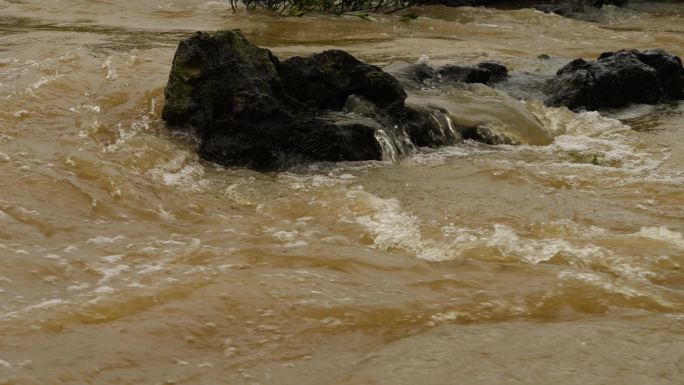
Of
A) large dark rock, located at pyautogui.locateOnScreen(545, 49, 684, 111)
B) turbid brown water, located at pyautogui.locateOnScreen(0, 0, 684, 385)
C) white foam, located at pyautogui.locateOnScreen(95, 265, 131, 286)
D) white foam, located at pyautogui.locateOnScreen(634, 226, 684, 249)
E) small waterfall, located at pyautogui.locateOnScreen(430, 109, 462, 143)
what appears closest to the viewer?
turbid brown water, located at pyautogui.locateOnScreen(0, 0, 684, 385)

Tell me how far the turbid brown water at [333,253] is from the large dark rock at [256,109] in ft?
0.70

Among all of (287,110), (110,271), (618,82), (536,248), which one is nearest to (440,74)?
(618,82)

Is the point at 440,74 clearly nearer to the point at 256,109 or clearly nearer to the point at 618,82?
the point at 618,82

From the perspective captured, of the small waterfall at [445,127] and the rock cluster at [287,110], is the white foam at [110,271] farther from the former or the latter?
the small waterfall at [445,127]

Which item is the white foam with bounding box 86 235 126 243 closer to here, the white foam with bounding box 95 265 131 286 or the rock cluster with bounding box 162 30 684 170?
the white foam with bounding box 95 265 131 286

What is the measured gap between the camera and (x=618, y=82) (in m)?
9.25

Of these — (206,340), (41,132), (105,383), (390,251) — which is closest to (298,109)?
(41,132)

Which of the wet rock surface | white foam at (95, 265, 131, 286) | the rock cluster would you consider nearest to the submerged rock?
the rock cluster

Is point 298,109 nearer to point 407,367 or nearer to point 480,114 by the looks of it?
point 480,114

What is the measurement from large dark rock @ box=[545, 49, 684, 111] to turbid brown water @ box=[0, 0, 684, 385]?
19.5 inches

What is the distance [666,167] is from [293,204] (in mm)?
3191

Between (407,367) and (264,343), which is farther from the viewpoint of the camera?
(264,343)

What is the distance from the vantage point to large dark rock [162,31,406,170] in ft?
21.4

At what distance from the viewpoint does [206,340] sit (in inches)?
136
